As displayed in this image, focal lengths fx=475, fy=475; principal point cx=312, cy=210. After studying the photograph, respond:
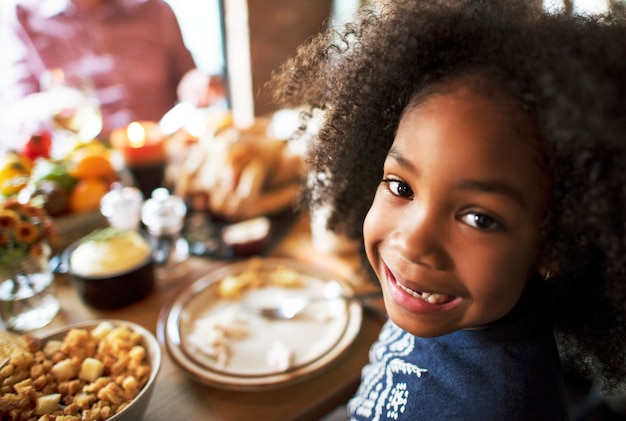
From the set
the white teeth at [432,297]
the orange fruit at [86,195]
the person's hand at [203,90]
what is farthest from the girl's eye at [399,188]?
the person's hand at [203,90]

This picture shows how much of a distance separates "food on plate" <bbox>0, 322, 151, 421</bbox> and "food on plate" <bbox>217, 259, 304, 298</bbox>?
0.23m

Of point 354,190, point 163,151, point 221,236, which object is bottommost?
point 221,236

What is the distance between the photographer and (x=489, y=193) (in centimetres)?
42

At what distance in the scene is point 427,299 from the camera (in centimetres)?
→ 50

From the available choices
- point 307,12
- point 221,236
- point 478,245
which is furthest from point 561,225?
point 307,12

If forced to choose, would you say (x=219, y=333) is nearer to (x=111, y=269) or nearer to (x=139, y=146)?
(x=111, y=269)

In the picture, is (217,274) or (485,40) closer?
(485,40)

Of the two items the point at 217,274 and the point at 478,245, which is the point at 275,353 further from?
the point at 478,245

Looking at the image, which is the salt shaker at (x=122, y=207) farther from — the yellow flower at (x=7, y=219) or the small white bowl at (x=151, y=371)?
the small white bowl at (x=151, y=371)

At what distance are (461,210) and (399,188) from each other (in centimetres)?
8

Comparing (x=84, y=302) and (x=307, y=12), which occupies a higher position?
(x=307, y=12)

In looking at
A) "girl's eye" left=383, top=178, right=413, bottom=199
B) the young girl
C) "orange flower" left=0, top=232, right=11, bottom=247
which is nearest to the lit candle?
"orange flower" left=0, top=232, right=11, bottom=247

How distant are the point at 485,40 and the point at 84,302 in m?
0.77

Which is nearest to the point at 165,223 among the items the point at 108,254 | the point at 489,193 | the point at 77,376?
the point at 108,254
